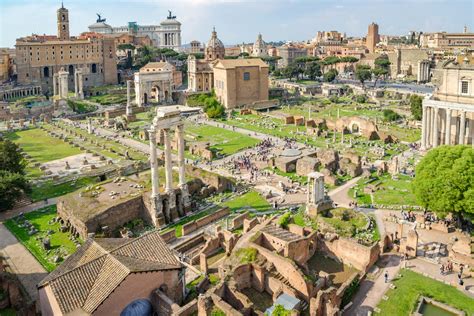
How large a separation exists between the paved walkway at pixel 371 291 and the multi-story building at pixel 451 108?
1032 inches

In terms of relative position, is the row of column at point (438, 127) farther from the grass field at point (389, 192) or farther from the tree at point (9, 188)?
the tree at point (9, 188)

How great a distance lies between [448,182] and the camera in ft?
90.1

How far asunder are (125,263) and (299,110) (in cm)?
6123

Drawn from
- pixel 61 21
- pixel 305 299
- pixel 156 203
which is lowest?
pixel 305 299

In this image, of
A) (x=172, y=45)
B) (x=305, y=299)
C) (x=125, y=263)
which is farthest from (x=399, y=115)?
(x=172, y=45)

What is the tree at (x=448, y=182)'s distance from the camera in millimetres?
27047

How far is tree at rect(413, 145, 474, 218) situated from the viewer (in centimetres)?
2705

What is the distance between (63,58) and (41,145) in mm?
54951

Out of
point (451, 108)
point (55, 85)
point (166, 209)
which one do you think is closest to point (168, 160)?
point (166, 209)

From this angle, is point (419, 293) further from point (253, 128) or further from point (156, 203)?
point (253, 128)

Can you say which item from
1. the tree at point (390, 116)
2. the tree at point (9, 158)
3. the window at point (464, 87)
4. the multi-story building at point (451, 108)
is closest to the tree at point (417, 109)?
the tree at point (390, 116)

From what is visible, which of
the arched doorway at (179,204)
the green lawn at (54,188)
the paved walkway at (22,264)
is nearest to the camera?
the paved walkway at (22,264)

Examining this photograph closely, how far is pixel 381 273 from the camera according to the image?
80.5ft

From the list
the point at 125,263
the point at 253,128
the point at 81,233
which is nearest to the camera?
the point at 125,263
